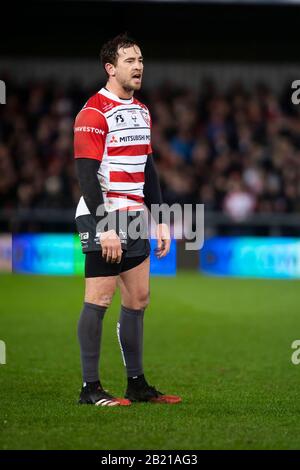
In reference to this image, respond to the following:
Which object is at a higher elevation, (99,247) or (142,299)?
(99,247)

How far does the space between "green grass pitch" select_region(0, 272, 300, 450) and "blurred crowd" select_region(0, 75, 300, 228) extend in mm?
5376

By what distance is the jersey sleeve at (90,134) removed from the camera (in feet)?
21.0

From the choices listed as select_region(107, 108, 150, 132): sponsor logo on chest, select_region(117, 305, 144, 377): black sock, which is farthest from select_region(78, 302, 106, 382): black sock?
select_region(107, 108, 150, 132): sponsor logo on chest

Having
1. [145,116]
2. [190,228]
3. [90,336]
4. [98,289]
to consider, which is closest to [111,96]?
[145,116]

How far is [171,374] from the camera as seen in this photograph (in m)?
8.34

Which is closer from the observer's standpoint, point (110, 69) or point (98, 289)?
point (98, 289)

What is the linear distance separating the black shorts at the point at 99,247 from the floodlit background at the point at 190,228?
949 millimetres

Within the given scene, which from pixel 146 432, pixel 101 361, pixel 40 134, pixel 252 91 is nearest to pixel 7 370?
pixel 101 361

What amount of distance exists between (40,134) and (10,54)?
5.21 m

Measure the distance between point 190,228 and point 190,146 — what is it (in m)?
4.41

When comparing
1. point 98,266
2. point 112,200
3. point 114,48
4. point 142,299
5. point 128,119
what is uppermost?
point 114,48

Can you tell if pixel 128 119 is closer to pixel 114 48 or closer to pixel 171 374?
pixel 114 48

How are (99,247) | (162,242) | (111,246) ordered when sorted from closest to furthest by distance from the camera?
(111,246) < (99,247) < (162,242)

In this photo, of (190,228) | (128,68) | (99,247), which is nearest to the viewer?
(99,247)
